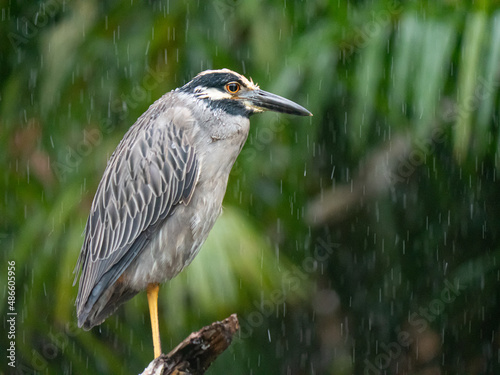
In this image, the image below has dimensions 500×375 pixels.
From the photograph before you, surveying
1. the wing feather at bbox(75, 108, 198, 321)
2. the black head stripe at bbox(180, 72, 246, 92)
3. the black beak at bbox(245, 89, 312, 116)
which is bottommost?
the wing feather at bbox(75, 108, 198, 321)

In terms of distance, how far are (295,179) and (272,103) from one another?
1.48 metres

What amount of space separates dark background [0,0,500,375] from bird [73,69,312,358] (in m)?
0.71

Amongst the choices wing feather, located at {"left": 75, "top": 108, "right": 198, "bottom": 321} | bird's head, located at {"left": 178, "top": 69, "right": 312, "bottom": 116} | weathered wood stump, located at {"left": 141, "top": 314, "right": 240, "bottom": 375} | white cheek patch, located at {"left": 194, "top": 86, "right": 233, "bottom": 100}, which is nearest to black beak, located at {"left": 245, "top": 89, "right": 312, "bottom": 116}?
bird's head, located at {"left": 178, "top": 69, "right": 312, "bottom": 116}

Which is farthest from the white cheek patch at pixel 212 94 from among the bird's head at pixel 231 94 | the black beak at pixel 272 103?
the black beak at pixel 272 103

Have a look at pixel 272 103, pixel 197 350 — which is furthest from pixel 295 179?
pixel 197 350

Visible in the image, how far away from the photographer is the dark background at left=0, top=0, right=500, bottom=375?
448cm

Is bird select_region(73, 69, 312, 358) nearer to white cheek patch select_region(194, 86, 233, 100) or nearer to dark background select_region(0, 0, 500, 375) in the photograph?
white cheek patch select_region(194, 86, 233, 100)

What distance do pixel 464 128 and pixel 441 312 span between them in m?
1.73

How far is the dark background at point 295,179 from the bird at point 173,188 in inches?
28.0

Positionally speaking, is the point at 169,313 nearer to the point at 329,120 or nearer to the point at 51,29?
the point at 329,120

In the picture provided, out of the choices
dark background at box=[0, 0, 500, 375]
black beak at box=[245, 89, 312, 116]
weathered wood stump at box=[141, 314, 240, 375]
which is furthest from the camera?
dark background at box=[0, 0, 500, 375]

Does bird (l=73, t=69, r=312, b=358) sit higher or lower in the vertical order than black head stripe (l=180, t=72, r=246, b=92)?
lower

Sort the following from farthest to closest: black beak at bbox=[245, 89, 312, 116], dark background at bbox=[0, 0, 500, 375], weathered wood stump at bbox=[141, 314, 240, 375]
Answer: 1. dark background at bbox=[0, 0, 500, 375]
2. black beak at bbox=[245, 89, 312, 116]
3. weathered wood stump at bbox=[141, 314, 240, 375]

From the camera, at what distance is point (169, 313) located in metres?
4.45
